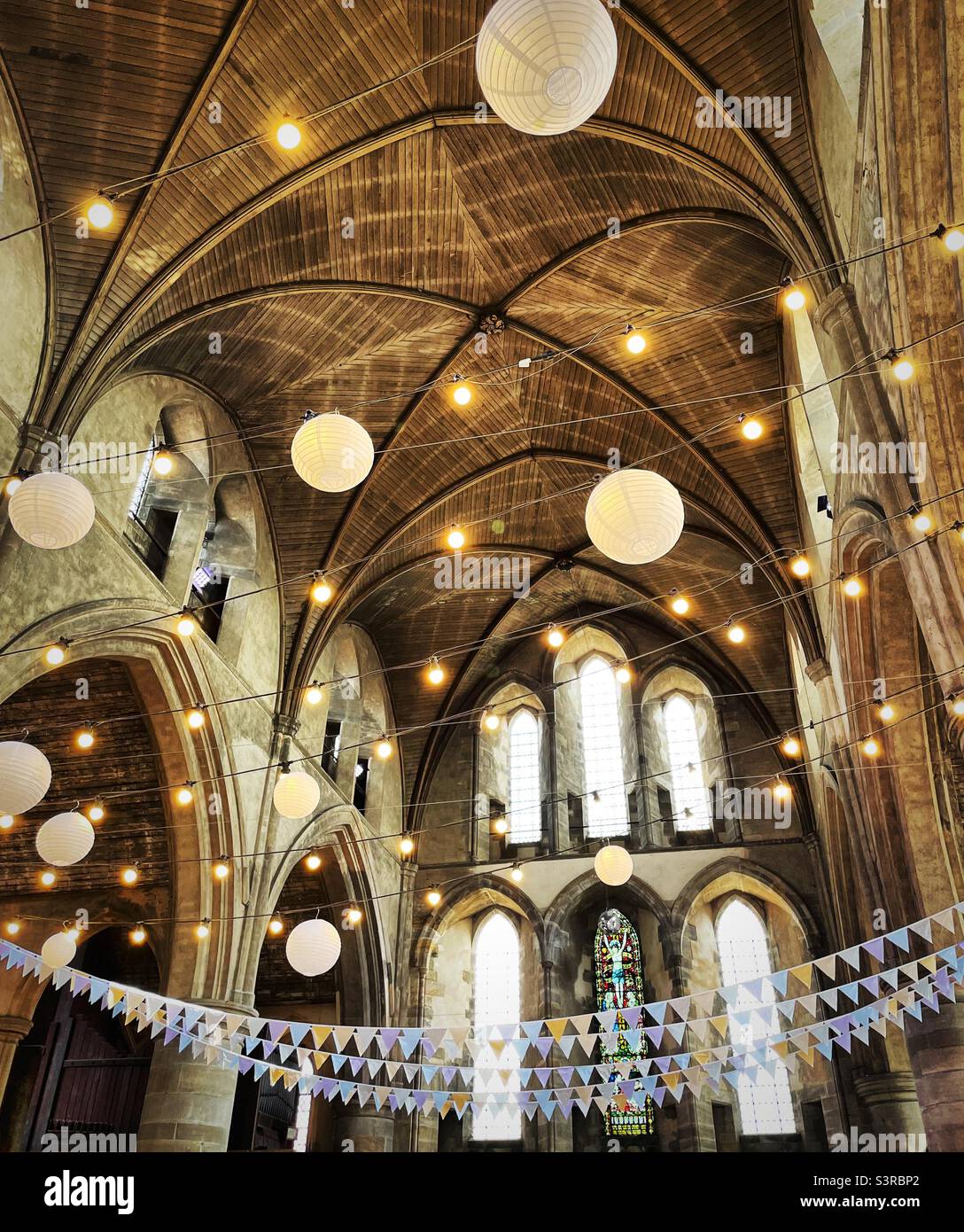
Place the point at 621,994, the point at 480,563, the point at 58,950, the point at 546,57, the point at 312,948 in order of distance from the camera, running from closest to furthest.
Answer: the point at 546,57 → the point at 58,950 → the point at 312,948 → the point at 621,994 → the point at 480,563

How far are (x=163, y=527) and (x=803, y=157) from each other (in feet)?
25.9

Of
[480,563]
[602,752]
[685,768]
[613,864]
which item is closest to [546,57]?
[613,864]

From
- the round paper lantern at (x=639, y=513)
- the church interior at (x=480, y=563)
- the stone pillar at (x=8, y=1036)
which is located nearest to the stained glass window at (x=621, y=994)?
the church interior at (x=480, y=563)

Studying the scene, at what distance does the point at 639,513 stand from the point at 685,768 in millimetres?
11084

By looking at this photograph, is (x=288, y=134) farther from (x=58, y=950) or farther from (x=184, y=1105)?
(x=184, y=1105)

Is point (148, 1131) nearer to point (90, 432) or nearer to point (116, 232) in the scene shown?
point (90, 432)

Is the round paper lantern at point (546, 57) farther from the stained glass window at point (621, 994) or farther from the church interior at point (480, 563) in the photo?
the stained glass window at point (621, 994)

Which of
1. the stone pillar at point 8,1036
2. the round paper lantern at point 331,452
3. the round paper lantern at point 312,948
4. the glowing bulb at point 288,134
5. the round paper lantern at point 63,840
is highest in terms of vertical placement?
the glowing bulb at point 288,134

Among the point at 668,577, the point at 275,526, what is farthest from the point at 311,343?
the point at 668,577

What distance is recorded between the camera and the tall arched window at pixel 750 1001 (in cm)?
1384

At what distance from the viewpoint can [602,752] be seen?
17125 millimetres

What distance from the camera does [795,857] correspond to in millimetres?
14836

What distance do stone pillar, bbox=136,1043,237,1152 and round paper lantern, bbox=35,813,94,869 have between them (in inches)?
137

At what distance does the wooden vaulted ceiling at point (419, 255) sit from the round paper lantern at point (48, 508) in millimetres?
2420
